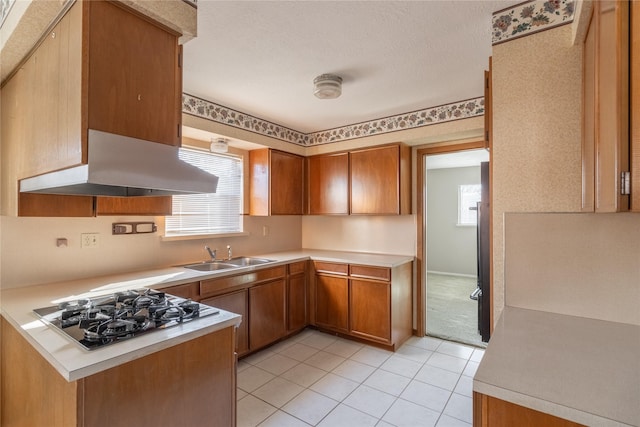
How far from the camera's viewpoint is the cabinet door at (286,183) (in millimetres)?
3490

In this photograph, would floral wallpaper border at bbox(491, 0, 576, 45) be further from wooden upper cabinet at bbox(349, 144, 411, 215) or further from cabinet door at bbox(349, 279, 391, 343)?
cabinet door at bbox(349, 279, 391, 343)

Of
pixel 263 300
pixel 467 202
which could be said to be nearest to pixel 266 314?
pixel 263 300

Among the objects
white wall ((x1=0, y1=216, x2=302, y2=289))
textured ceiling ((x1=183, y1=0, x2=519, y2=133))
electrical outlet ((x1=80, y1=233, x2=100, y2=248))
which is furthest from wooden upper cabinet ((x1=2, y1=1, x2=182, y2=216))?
electrical outlet ((x1=80, y1=233, x2=100, y2=248))

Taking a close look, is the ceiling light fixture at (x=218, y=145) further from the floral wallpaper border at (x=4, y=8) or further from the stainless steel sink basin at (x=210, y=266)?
the floral wallpaper border at (x=4, y=8)

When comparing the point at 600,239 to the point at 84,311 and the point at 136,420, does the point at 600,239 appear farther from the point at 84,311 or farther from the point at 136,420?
the point at 84,311

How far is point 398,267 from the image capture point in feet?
10.2

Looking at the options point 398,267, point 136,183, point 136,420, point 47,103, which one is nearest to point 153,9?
point 47,103

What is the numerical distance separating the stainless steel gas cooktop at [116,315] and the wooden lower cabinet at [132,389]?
0.12 metres

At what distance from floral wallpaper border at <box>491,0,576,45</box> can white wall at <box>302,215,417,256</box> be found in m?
2.11

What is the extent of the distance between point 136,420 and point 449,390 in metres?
2.13

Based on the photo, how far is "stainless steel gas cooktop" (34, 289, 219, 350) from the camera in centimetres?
124

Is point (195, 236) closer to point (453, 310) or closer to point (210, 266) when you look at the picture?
point (210, 266)

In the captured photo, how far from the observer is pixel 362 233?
3.80 metres

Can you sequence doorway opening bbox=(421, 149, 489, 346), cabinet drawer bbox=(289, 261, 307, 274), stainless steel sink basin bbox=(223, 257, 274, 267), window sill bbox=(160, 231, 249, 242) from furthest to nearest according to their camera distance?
1. doorway opening bbox=(421, 149, 489, 346)
2. cabinet drawer bbox=(289, 261, 307, 274)
3. stainless steel sink basin bbox=(223, 257, 274, 267)
4. window sill bbox=(160, 231, 249, 242)
